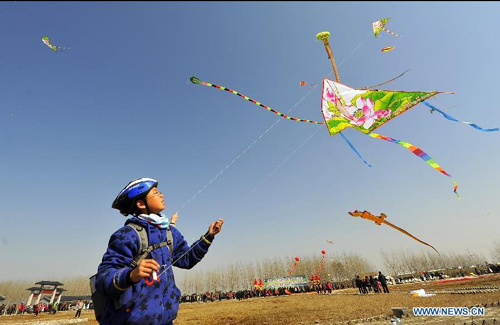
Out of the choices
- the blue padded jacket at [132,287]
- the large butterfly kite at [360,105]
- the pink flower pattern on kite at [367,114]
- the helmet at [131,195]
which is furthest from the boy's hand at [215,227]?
the pink flower pattern on kite at [367,114]

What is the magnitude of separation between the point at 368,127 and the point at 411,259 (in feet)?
379

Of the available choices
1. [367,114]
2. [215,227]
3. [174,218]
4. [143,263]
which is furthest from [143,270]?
[367,114]

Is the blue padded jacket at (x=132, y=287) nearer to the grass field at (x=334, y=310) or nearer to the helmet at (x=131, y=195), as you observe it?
the helmet at (x=131, y=195)

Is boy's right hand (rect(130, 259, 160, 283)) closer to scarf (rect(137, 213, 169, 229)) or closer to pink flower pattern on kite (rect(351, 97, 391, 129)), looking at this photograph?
scarf (rect(137, 213, 169, 229))

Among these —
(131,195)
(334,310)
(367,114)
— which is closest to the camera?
(131,195)

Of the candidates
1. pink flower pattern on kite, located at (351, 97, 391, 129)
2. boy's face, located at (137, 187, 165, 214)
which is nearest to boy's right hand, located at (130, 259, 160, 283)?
boy's face, located at (137, 187, 165, 214)

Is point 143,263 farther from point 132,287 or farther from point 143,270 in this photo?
point 132,287

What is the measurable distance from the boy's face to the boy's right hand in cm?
100

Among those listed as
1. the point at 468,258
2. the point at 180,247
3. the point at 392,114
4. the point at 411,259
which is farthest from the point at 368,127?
the point at 468,258

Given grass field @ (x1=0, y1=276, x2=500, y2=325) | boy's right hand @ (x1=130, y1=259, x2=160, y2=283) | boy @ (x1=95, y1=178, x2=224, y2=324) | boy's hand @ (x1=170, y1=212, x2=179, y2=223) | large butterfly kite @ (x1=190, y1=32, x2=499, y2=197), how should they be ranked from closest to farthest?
1. boy's right hand @ (x1=130, y1=259, x2=160, y2=283)
2. boy @ (x1=95, y1=178, x2=224, y2=324)
3. boy's hand @ (x1=170, y1=212, x2=179, y2=223)
4. large butterfly kite @ (x1=190, y1=32, x2=499, y2=197)
5. grass field @ (x1=0, y1=276, x2=500, y2=325)

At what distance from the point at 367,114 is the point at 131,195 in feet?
17.5

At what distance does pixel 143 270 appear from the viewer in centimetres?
175

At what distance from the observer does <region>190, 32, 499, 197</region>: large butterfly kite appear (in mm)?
5316

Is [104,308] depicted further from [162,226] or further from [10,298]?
[10,298]
